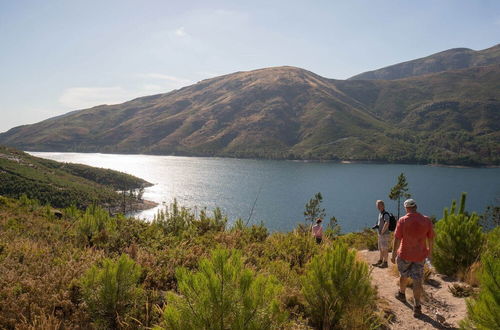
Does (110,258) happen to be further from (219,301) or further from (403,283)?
(403,283)

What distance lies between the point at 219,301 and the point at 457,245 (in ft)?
28.8

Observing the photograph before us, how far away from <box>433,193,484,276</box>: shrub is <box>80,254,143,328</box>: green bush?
873 cm

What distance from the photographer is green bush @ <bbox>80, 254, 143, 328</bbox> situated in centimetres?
435

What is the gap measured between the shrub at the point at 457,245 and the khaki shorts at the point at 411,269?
10.1ft

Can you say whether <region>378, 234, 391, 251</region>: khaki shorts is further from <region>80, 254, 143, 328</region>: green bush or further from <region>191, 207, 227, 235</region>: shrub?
<region>80, 254, 143, 328</region>: green bush

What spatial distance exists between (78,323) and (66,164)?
176287 millimetres

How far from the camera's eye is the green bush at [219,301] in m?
3.07

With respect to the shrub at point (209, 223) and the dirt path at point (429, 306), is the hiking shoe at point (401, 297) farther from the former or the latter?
the shrub at point (209, 223)

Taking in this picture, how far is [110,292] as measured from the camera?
174 inches

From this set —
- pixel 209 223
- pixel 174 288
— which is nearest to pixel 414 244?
pixel 174 288

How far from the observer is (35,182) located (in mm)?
109188

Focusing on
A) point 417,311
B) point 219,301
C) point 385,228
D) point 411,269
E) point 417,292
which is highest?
point 219,301

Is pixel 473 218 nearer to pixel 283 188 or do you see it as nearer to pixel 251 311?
pixel 251 311

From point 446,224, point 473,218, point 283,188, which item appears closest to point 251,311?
point 446,224
